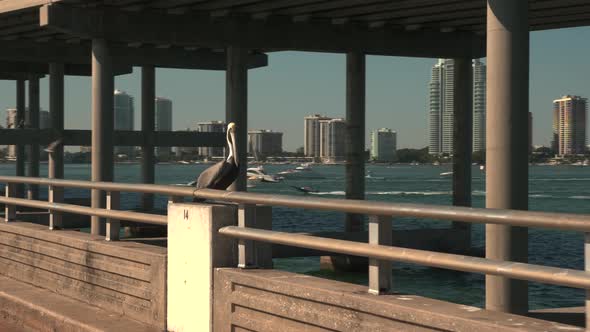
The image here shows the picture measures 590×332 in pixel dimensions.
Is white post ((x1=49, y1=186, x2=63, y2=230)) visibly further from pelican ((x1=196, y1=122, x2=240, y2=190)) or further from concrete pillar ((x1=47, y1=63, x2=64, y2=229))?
concrete pillar ((x1=47, y1=63, x2=64, y2=229))

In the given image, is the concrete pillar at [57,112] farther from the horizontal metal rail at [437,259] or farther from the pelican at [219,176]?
the horizontal metal rail at [437,259]

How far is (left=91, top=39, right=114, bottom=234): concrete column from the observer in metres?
23.3

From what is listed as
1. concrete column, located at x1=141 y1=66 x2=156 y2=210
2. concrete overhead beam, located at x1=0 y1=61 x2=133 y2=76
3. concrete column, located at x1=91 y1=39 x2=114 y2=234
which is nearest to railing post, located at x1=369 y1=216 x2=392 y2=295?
Answer: concrete column, located at x1=91 y1=39 x2=114 y2=234

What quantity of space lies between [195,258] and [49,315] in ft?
8.74

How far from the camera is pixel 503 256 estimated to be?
29.1 feet

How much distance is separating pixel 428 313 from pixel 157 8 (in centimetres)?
1969

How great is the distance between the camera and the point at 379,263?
23.4ft

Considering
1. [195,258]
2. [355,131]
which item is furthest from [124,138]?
[195,258]

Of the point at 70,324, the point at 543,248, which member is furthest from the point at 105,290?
the point at 543,248

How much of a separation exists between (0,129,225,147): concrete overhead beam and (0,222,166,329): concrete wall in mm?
24748

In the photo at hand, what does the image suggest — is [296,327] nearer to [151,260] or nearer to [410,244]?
[151,260]

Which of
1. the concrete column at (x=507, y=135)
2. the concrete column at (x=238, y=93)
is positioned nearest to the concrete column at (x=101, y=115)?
the concrete column at (x=238, y=93)

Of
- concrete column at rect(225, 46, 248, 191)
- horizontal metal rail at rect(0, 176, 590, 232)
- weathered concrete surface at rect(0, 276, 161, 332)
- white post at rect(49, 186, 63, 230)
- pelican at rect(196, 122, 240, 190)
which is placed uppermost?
concrete column at rect(225, 46, 248, 191)

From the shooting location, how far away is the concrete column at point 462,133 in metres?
30.6
